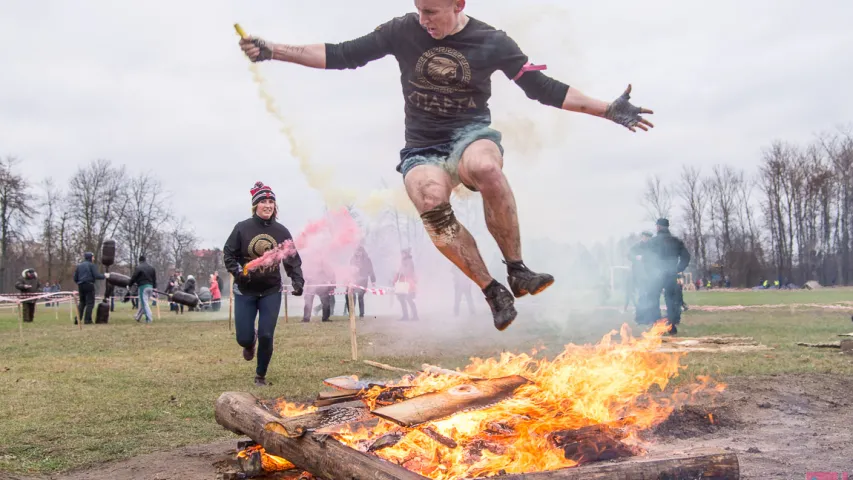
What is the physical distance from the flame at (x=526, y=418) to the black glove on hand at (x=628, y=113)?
1755 mm

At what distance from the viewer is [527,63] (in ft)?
11.6

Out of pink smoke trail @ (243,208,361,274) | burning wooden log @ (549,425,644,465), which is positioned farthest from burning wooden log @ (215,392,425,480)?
pink smoke trail @ (243,208,361,274)

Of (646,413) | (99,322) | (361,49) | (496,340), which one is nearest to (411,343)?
(496,340)

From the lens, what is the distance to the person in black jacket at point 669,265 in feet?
39.2

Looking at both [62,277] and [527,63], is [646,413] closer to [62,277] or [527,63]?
[527,63]

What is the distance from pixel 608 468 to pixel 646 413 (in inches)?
68.8

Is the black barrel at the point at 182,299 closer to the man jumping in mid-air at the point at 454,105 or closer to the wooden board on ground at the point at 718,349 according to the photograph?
the wooden board on ground at the point at 718,349

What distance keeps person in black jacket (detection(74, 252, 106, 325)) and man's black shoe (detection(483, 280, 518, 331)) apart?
1622cm

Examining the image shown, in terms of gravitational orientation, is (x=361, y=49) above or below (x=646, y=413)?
above

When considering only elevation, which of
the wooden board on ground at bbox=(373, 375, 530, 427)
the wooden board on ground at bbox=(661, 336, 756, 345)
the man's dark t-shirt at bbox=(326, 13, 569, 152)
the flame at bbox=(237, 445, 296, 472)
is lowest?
the wooden board on ground at bbox=(661, 336, 756, 345)

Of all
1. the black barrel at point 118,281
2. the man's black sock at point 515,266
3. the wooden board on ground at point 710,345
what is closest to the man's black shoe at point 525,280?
the man's black sock at point 515,266

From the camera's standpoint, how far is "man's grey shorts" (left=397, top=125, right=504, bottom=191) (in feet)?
11.3

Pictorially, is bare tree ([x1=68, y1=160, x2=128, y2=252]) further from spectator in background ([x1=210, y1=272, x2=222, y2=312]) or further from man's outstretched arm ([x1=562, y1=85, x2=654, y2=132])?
man's outstretched arm ([x1=562, y1=85, x2=654, y2=132])

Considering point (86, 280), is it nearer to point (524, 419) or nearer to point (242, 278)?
point (242, 278)
